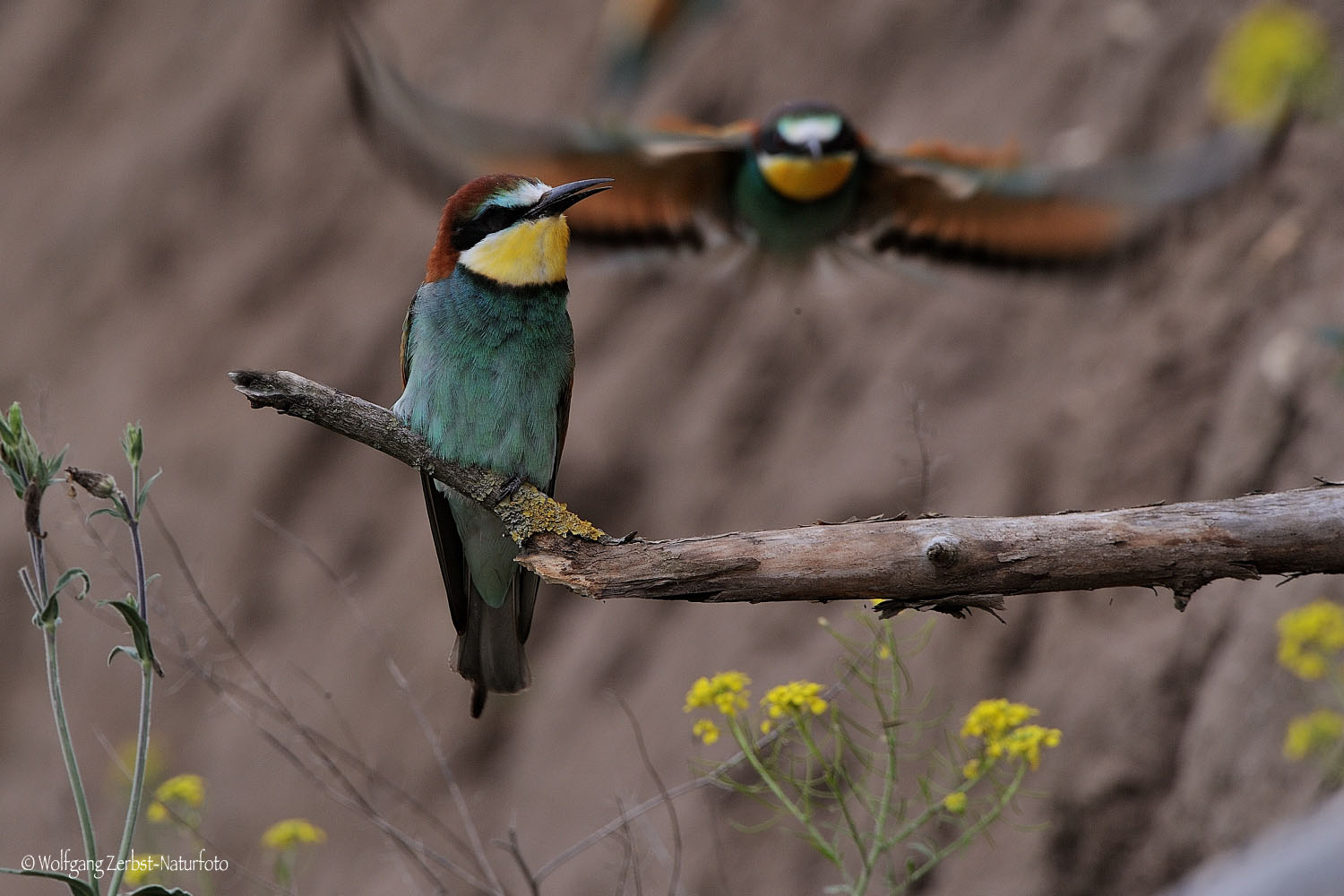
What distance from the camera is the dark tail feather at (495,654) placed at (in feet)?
6.84

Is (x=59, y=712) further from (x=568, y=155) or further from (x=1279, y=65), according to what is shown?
(x=1279, y=65)

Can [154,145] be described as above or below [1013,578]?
above

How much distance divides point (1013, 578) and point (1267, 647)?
1.49 m

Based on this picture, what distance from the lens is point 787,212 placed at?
2.98 m

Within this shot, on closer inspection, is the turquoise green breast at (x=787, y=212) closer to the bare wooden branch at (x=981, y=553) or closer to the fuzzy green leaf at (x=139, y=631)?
the bare wooden branch at (x=981, y=553)

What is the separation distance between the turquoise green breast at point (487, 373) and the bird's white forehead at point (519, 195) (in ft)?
0.41

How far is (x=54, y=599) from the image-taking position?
4.07 ft

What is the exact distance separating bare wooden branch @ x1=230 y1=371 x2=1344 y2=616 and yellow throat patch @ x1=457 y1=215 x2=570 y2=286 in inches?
19.6

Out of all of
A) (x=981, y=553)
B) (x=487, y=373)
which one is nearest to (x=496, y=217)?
(x=487, y=373)

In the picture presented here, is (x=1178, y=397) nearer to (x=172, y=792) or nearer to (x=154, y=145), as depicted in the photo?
(x=172, y=792)

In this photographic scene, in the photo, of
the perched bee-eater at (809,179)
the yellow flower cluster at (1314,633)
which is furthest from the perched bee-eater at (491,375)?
the yellow flower cluster at (1314,633)

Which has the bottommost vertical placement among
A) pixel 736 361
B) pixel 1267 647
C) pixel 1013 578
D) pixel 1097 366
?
pixel 1013 578

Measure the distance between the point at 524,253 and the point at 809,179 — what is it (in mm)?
1058

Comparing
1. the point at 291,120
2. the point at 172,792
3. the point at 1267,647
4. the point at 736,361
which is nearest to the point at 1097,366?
the point at 1267,647
